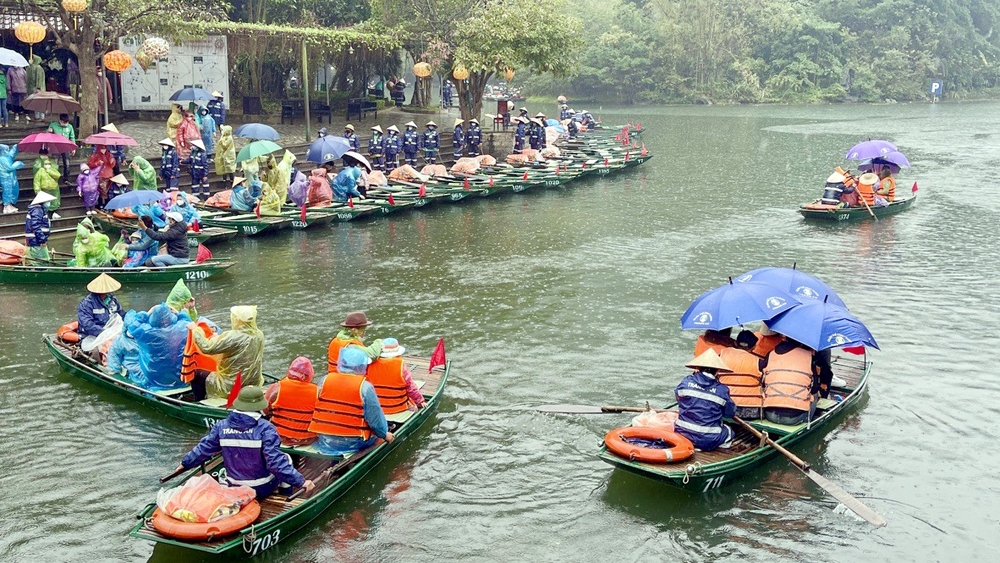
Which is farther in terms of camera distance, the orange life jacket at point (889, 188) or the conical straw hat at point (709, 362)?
the orange life jacket at point (889, 188)

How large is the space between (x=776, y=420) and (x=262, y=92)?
95.3 feet

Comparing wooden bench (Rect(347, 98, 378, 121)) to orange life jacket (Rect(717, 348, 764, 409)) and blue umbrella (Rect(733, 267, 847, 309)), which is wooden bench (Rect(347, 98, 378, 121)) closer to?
blue umbrella (Rect(733, 267, 847, 309))

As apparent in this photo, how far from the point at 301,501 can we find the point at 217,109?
799 inches

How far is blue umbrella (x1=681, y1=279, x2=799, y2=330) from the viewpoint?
404 inches

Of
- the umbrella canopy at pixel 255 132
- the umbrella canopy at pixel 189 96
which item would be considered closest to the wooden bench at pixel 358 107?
the umbrella canopy at pixel 189 96

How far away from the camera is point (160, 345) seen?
10.9m

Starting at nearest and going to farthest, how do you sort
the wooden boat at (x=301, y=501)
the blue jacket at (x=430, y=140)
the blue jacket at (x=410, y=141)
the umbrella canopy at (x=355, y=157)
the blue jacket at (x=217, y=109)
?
the wooden boat at (x=301, y=501) < the umbrella canopy at (x=355, y=157) < the blue jacket at (x=217, y=109) < the blue jacket at (x=410, y=141) < the blue jacket at (x=430, y=140)

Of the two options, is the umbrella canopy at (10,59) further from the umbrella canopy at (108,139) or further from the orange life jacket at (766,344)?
the orange life jacket at (766,344)

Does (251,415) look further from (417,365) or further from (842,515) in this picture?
(842,515)

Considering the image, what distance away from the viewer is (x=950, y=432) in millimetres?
11078

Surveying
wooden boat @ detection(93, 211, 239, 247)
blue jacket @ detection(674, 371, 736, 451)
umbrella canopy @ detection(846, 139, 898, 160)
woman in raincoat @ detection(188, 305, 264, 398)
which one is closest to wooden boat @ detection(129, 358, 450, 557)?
woman in raincoat @ detection(188, 305, 264, 398)

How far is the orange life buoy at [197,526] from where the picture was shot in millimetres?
7578

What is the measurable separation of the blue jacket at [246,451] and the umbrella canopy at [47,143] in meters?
13.1

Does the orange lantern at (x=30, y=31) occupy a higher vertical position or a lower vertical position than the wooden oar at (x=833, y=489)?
higher
